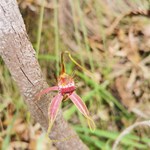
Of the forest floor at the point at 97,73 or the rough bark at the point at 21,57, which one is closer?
the rough bark at the point at 21,57

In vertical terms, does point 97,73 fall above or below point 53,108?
below

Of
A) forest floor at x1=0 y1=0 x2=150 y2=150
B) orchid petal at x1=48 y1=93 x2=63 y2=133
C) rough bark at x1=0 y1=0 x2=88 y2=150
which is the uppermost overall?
rough bark at x1=0 y1=0 x2=88 y2=150

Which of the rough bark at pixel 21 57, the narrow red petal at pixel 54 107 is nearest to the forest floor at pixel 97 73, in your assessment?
the rough bark at pixel 21 57

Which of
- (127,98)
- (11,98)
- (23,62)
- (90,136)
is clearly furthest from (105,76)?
(23,62)

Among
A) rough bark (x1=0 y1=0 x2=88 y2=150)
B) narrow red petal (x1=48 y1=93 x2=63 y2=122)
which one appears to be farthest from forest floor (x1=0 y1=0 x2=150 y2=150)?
narrow red petal (x1=48 y1=93 x2=63 y2=122)

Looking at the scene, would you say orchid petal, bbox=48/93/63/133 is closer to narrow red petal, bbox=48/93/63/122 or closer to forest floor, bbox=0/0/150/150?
narrow red petal, bbox=48/93/63/122

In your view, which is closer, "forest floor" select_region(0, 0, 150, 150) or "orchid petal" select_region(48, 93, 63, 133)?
"orchid petal" select_region(48, 93, 63, 133)

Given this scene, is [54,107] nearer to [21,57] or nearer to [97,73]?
[21,57]

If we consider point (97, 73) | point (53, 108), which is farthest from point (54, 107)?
point (97, 73)

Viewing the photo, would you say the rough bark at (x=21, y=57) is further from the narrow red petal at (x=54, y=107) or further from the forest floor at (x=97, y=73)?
the forest floor at (x=97, y=73)
